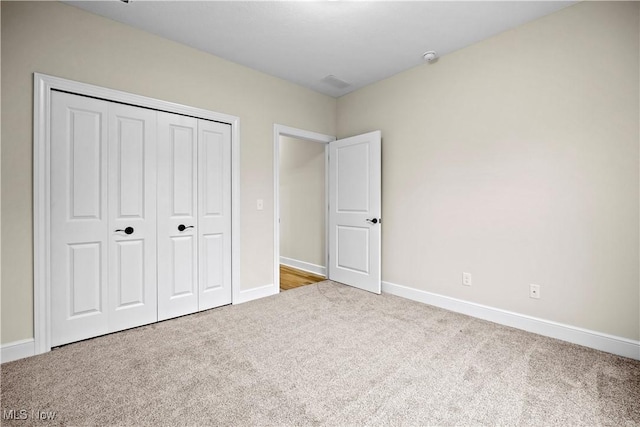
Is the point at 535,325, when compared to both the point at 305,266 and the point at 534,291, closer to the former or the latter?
the point at 534,291

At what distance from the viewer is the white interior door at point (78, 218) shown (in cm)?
222

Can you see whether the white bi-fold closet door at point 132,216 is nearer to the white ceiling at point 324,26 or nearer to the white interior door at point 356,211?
the white ceiling at point 324,26

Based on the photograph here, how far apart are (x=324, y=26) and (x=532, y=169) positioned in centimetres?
221

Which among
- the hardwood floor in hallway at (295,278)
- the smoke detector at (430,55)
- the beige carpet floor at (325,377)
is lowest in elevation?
the beige carpet floor at (325,377)

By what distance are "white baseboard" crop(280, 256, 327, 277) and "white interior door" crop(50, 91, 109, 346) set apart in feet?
9.07

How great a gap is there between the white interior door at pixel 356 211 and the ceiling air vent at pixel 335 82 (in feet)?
2.31

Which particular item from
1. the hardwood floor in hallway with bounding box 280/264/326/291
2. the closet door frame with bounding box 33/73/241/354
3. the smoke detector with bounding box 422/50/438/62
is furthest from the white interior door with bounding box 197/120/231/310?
the smoke detector with bounding box 422/50/438/62

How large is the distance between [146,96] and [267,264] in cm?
213

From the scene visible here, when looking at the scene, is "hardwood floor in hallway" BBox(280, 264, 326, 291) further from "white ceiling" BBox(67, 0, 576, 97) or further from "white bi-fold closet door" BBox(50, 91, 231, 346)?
"white ceiling" BBox(67, 0, 576, 97)

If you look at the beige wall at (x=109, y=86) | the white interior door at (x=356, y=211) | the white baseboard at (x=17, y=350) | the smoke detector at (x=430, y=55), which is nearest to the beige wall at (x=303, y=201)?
the white interior door at (x=356, y=211)

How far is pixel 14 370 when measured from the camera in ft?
6.26

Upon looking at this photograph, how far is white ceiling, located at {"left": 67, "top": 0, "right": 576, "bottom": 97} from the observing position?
2.30 m

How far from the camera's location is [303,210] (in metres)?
4.90

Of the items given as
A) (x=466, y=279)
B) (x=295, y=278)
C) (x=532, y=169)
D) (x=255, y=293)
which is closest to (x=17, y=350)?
(x=255, y=293)
